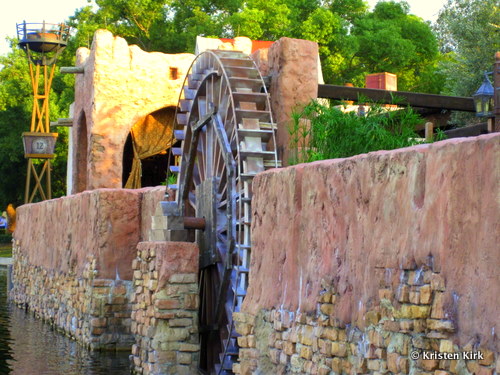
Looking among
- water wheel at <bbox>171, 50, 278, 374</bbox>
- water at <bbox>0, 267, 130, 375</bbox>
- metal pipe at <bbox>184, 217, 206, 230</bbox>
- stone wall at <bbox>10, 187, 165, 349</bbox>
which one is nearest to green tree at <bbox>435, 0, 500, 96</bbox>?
stone wall at <bbox>10, 187, 165, 349</bbox>

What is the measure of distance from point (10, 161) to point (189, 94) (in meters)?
28.4

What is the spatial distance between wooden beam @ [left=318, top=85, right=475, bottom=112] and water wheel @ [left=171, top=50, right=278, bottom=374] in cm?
237

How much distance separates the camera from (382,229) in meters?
5.76

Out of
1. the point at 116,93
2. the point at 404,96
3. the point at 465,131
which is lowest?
the point at 465,131

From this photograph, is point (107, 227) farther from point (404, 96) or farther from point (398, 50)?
point (398, 50)

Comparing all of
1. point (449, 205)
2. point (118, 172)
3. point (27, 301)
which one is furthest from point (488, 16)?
point (449, 205)

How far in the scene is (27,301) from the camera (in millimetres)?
19047

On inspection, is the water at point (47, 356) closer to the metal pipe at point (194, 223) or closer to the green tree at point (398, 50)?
the metal pipe at point (194, 223)

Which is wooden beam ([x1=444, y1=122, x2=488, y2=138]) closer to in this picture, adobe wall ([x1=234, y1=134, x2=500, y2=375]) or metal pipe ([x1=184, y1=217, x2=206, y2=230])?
metal pipe ([x1=184, y1=217, x2=206, y2=230])

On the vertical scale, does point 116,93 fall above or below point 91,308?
above

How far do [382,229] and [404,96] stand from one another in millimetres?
9340

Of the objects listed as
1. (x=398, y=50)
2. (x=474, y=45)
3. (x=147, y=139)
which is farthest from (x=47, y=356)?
(x=398, y=50)

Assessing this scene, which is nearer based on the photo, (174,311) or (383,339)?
(383,339)

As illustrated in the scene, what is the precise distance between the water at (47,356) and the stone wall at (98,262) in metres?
0.25
